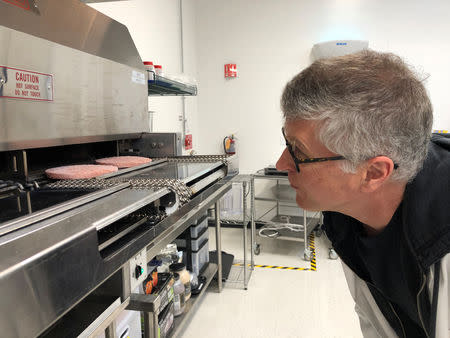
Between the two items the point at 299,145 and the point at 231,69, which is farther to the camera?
the point at 231,69

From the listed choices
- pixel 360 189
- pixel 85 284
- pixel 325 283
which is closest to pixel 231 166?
pixel 360 189

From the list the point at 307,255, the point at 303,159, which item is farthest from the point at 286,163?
the point at 307,255

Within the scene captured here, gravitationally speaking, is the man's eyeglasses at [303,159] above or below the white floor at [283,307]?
above

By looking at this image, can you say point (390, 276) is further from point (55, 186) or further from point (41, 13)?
point (41, 13)

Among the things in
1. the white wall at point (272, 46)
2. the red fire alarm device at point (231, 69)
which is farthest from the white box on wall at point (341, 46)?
the red fire alarm device at point (231, 69)

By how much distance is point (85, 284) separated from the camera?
0.63 metres

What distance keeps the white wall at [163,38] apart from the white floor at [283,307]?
1581mm

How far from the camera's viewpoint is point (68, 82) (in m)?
1.15

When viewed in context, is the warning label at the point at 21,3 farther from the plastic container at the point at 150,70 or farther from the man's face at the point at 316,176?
the man's face at the point at 316,176

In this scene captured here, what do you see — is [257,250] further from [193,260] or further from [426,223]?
[426,223]

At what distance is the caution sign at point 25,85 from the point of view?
0.90 metres

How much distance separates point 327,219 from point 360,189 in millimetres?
320

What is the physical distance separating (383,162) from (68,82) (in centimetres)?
103

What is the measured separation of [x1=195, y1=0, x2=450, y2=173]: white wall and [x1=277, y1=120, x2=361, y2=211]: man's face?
262 centimetres
